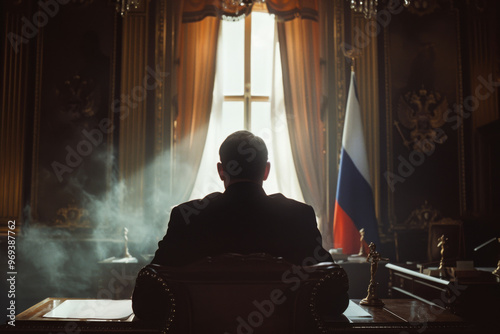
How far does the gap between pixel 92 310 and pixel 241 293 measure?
0.82 m

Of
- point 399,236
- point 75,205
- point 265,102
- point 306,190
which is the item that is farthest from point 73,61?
point 399,236

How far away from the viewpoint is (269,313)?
107 centimetres

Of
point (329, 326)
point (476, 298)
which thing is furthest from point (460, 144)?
point (329, 326)

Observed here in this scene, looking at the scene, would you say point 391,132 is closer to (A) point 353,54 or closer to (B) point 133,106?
(A) point 353,54

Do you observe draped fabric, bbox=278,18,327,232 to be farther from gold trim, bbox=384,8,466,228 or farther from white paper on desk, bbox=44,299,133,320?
white paper on desk, bbox=44,299,133,320

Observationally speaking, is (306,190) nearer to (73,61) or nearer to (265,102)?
(265,102)

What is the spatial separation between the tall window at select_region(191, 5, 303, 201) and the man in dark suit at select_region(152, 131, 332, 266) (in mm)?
3491

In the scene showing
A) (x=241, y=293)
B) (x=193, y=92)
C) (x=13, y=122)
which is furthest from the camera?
(x=193, y=92)

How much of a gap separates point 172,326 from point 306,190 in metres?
3.96

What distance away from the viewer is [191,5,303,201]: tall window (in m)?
5.03

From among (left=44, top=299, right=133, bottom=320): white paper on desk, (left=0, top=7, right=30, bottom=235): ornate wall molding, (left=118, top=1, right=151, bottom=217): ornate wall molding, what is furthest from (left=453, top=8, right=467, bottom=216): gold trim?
(left=0, top=7, right=30, bottom=235): ornate wall molding

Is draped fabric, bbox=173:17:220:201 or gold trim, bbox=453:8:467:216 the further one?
gold trim, bbox=453:8:467:216

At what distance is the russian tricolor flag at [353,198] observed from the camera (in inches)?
172

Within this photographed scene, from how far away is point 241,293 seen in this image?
105 centimetres
